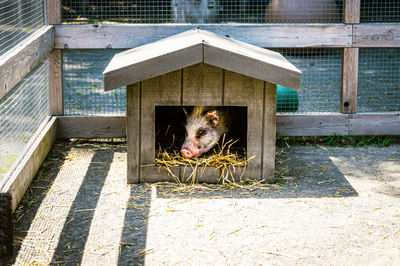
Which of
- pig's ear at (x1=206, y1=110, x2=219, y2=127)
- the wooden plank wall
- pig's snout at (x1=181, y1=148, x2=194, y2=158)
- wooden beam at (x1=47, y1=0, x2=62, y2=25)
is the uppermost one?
wooden beam at (x1=47, y1=0, x2=62, y2=25)

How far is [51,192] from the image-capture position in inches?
156

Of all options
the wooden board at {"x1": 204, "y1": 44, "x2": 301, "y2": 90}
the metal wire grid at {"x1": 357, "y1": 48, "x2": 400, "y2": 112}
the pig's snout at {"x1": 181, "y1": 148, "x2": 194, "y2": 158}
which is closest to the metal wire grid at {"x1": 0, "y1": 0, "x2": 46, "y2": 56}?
the wooden board at {"x1": 204, "y1": 44, "x2": 301, "y2": 90}

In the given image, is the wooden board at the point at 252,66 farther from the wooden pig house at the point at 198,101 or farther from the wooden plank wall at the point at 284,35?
the wooden plank wall at the point at 284,35

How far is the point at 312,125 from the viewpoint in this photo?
5.49m

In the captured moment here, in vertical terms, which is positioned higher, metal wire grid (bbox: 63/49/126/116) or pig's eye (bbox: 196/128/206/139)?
metal wire grid (bbox: 63/49/126/116)

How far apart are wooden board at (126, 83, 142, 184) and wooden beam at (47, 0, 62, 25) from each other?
62.5 inches

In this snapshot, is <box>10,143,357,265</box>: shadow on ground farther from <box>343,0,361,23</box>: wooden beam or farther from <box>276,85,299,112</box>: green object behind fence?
<box>343,0,361,23</box>: wooden beam

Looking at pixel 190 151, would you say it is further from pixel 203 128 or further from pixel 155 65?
pixel 155 65

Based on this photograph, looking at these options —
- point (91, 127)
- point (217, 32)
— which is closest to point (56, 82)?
point (91, 127)

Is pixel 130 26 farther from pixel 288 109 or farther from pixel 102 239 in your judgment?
pixel 102 239

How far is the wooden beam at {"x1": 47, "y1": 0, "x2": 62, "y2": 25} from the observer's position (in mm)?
5133

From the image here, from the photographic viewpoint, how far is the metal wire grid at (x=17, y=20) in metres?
3.46

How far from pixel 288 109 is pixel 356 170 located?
1.28 meters

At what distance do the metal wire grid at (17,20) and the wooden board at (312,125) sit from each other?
8.54 feet
